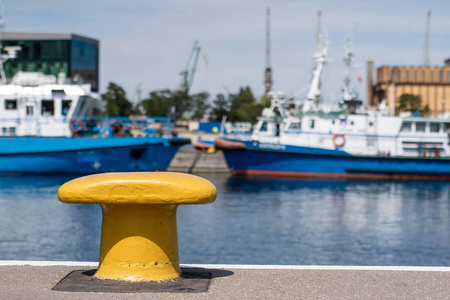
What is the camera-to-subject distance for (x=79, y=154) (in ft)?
94.3

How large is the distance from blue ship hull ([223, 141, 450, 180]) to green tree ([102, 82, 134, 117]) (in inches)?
1247

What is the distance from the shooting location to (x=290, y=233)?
17.5 metres

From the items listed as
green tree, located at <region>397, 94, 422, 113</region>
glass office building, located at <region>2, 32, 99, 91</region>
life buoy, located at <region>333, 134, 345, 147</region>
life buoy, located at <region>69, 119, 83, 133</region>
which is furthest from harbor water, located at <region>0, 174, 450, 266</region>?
green tree, located at <region>397, 94, 422, 113</region>

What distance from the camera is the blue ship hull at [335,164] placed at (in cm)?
3469

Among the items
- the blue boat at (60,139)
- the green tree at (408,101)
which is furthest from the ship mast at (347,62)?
the green tree at (408,101)

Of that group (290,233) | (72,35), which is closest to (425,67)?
(72,35)

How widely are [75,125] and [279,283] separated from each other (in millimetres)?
25577

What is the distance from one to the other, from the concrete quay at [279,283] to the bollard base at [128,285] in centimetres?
8

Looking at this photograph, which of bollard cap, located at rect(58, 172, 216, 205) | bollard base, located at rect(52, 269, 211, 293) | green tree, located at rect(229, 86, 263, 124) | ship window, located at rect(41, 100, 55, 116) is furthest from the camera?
green tree, located at rect(229, 86, 263, 124)

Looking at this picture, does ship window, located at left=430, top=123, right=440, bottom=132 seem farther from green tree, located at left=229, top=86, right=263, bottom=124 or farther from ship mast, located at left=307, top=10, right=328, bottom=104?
green tree, located at left=229, top=86, right=263, bottom=124

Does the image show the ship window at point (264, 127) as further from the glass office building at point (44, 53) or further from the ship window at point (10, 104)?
the glass office building at point (44, 53)

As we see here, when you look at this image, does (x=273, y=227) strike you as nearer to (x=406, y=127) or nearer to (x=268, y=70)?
(x=406, y=127)

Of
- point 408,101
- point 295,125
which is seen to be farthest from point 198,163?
point 408,101

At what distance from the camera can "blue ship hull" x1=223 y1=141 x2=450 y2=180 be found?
3469cm
